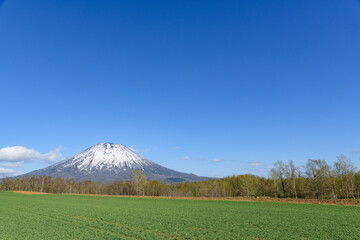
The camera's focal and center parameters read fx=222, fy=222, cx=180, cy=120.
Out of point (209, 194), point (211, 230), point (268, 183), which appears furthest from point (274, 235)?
point (209, 194)

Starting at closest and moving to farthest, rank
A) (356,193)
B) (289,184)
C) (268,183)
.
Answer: (356,193)
(289,184)
(268,183)

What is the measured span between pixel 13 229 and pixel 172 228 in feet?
48.4

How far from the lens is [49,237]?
17.2 m

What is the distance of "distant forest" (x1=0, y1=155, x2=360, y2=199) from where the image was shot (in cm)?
7438

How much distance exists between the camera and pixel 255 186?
102 m

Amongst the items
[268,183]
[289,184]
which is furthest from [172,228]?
[268,183]

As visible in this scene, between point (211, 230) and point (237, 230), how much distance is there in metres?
→ 2.24

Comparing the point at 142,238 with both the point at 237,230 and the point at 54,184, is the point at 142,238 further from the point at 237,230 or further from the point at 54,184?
the point at 54,184

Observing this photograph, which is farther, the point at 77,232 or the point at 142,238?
the point at 77,232

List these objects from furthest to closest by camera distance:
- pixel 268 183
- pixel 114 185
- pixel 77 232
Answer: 1. pixel 114 185
2. pixel 268 183
3. pixel 77 232

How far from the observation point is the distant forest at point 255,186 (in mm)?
74375

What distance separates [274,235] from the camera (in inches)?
685

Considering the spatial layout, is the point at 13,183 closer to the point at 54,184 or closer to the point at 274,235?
the point at 54,184

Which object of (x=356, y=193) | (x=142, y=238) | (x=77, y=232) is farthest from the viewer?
(x=356, y=193)
